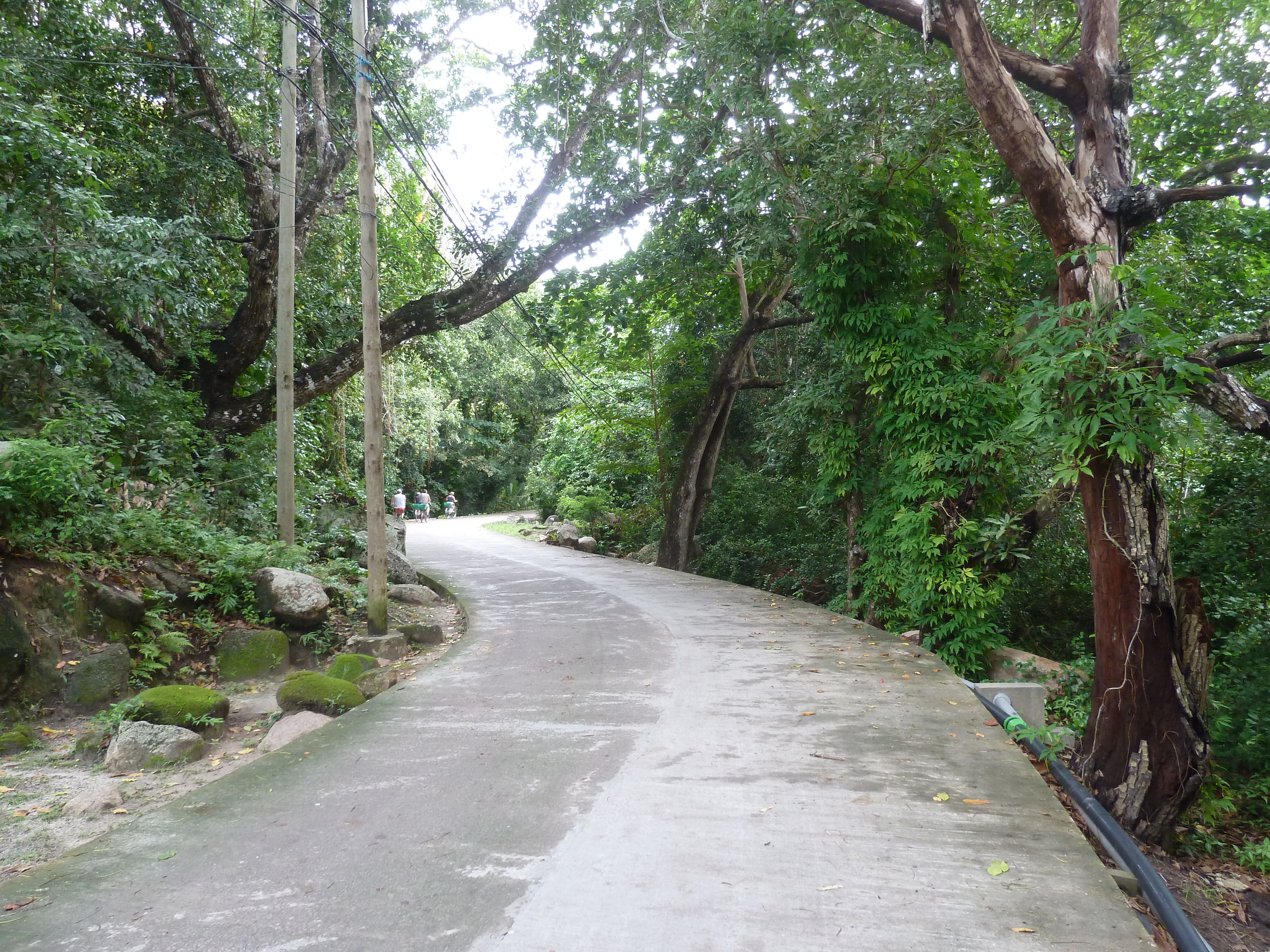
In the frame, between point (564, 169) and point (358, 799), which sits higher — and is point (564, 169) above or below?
above

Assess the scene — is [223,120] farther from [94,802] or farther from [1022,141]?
[1022,141]

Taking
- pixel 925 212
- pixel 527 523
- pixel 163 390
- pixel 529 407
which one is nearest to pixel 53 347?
pixel 163 390

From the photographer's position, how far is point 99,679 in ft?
20.9

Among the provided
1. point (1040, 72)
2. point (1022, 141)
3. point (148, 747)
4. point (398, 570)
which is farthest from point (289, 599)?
point (1040, 72)

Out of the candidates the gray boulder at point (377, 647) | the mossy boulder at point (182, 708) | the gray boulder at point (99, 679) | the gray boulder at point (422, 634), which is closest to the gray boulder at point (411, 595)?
the gray boulder at point (422, 634)

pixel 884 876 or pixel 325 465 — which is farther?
pixel 325 465

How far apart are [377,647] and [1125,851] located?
660cm

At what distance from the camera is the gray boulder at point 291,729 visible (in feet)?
18.3

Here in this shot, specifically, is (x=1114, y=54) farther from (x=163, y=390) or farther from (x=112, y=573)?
(x=163, y=390)

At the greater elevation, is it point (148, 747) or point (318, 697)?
point (318, 697)

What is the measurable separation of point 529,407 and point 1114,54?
31416 mm

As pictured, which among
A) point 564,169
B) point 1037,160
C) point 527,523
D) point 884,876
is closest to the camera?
point 884,876

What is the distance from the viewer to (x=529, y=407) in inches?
1432

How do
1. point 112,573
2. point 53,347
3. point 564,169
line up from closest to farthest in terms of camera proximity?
point 112,573 < point 53,347 < point 564,169
